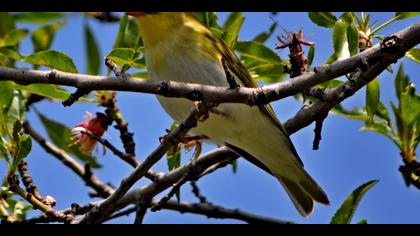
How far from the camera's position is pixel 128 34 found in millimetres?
3988

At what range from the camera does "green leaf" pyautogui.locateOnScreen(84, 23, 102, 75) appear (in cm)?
347

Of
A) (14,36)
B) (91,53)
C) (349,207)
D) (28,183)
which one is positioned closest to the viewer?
(349,207)

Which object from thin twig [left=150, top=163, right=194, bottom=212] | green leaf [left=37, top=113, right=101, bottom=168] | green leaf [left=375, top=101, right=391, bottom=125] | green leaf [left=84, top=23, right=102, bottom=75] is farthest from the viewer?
green leaf [left=37, top=113, right=101, bottom=168]

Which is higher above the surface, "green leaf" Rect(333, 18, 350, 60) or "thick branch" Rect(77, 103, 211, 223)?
"green leaf" Rect(333, 18, 350, 60)

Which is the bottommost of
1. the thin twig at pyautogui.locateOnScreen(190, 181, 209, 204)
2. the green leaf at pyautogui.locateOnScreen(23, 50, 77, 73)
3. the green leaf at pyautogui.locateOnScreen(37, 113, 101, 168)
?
the thin twig at pyautogui.locateOnScreen(190, 181, 209, 204)

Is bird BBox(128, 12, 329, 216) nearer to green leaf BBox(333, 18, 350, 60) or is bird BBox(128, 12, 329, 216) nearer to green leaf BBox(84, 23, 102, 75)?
green leaf BBox(84, 23, 102, 75)

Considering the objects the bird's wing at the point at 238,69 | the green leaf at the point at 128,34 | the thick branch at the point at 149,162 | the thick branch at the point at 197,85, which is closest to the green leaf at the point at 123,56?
the green leaf at the point at 128,34

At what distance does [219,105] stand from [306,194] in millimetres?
761

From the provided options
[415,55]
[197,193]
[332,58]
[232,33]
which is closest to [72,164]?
[197,193]

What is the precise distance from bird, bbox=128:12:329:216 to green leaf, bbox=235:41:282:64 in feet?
0.29

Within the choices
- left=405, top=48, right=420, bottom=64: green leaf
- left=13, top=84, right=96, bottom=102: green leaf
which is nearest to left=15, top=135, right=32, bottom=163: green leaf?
left=13, top=84, right=96, bottom=102: green leaf

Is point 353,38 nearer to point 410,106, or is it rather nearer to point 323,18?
point 323,18

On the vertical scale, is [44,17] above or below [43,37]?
above

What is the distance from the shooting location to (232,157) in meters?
3.85
